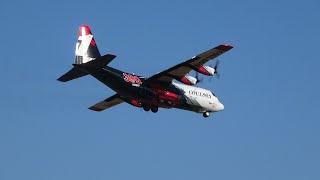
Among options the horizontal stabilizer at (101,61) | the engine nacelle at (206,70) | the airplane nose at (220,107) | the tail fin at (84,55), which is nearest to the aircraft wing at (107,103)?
the tail fin at (84,55)

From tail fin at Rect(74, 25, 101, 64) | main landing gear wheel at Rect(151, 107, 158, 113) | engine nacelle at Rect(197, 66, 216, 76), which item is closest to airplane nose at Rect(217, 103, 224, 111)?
engine nacelle at Rect(197, 66, 216, 76)

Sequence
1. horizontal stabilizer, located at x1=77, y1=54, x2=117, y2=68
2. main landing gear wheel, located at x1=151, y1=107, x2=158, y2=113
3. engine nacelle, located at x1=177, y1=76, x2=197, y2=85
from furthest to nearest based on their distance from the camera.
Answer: main landing gear wheel, located at x1=151, y1=107, x2=158, y2=113, engine nacelle, located at x1=177, y1=76, x2=197, y2=85, horizontal stabilizer, located at x1=77, y1=54, x2=117, y2=68

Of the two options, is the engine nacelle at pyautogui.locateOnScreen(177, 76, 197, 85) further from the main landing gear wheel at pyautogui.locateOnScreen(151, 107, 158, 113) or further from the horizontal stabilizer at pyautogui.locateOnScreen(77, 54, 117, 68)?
the horizontal stabilizer at pyautogui.locateOnScreen(77, 54, 117, 68)

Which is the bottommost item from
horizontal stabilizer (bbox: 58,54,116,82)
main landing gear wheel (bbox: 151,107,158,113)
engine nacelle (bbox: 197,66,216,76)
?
main landing gear wheel (bbox: 151,107,158,113)

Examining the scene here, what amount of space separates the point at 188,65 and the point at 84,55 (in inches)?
364

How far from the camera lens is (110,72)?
60.4 m

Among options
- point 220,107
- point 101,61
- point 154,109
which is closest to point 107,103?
point 154,109

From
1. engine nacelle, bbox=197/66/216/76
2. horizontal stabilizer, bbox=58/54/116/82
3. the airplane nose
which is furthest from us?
the airplane nose

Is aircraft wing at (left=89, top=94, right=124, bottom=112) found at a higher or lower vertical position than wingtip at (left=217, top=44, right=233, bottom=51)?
lower

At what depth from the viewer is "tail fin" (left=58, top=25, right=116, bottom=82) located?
5921 centimetres

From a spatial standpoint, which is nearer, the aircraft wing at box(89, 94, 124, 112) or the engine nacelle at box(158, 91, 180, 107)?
the engine nacelle at box(158, 91, 180, 107)

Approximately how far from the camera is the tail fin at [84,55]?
194 feet

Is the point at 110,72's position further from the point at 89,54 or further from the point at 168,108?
the point at 168,108

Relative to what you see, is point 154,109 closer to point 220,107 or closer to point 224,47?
point 220,107
